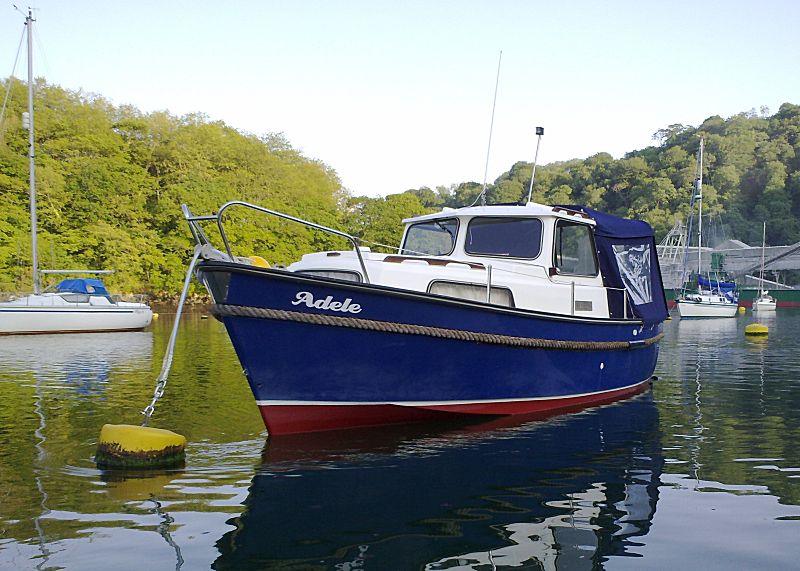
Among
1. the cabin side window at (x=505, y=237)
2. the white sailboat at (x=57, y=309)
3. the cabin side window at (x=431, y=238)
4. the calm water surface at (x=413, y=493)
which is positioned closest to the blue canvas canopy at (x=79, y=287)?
the white sailboat at (x=57, y=309)

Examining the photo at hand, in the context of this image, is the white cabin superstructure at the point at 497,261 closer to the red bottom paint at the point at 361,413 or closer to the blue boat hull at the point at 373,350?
the blue boat hull at the point at 373,350

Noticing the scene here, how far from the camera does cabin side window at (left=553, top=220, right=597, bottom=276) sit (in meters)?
10.9

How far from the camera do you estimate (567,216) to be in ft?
35.6

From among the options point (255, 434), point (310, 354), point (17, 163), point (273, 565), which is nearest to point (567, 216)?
point (310, 354)

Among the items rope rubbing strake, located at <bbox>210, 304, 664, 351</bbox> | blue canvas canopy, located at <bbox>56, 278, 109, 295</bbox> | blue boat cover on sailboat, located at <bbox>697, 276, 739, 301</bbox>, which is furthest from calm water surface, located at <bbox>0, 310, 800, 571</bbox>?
blue boat cover on sailboat, located at <bbox>697, 276, 739, 301</bbox>

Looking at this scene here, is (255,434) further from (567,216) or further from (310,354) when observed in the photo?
(567,216)

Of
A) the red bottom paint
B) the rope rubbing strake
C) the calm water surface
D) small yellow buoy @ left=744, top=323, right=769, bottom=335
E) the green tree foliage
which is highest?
the green tree foliage

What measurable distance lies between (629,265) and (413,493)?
23.6 ft

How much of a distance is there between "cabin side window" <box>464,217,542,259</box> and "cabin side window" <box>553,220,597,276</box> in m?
0.36

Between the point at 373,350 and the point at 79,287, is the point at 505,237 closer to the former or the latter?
the point at 373,350

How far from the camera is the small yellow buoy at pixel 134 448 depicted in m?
7.37

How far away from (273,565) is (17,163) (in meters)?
47.0

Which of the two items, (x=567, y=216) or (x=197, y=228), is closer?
(x=197, y=228)

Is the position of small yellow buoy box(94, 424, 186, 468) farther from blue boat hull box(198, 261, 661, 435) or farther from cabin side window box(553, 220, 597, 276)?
cabin side window box(553, 220, 597, 276)
